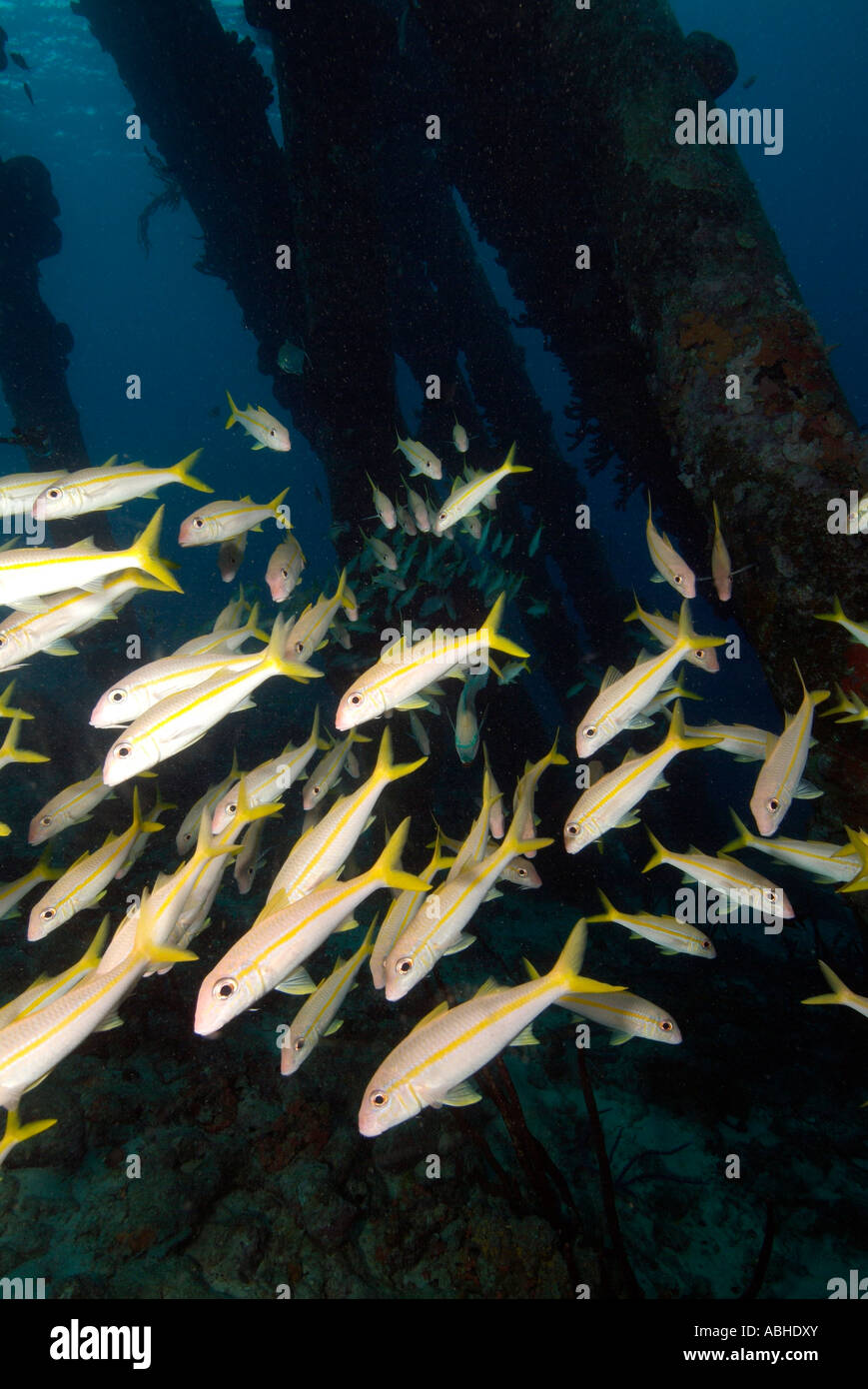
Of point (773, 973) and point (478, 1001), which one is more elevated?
point (478, 1001)

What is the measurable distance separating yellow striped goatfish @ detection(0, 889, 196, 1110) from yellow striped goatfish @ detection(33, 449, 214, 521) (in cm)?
219

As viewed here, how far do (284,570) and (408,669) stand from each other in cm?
226

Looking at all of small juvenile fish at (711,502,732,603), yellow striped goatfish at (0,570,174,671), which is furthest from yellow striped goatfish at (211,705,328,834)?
small juvenile fish at (711,502,732,603)

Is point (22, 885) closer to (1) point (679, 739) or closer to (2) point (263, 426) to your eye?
(2) point (263, 426)

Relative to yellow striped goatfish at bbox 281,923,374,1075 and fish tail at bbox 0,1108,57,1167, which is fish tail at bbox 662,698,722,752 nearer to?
yellow striped goatfish at bbox 281,923,374,1075

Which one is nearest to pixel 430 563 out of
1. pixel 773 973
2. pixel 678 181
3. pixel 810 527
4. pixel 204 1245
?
pixel 810 527

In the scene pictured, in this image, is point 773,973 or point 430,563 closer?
point 430,563

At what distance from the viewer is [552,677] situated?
37.9 ft

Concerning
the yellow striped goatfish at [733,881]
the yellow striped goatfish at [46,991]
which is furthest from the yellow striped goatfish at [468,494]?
the yellow striped goatfish at [46,991]

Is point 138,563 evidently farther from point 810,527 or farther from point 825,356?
point 825,356

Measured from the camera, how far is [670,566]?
3717 mm

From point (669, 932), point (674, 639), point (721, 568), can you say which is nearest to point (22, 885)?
point (669, 932)
